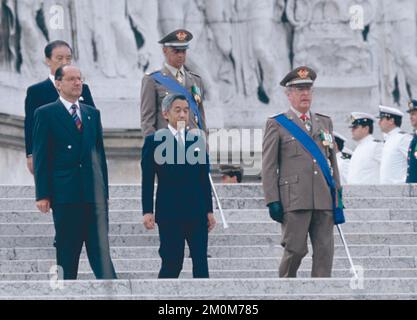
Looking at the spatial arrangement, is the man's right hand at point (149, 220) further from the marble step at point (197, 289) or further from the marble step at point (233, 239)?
the marble step at point (233, 239)

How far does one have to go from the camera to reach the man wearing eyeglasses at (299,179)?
52.6 feet

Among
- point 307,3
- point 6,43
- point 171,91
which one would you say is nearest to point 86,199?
point 171,91

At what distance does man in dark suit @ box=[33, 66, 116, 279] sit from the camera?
51.8 feet

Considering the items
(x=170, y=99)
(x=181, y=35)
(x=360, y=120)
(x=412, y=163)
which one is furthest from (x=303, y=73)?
(x=360, y=120)

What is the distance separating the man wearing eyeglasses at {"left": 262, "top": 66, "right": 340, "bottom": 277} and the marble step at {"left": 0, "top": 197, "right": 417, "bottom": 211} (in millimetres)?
2715

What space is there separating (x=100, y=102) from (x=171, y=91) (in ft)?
31.3

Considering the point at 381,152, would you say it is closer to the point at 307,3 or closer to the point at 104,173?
the point at 104,173

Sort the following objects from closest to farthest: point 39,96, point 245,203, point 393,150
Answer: point 39,96
point 245,203
point 393,150

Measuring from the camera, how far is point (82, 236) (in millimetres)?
15812

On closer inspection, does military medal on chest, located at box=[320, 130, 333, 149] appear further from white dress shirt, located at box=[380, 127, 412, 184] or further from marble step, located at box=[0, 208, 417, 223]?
white dress shirt, located at box=[380, 127, 412, 184]

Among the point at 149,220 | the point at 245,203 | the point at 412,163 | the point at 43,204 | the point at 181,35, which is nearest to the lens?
the point at 43,204

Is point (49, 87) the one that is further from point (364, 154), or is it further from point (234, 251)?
point (364, 154)

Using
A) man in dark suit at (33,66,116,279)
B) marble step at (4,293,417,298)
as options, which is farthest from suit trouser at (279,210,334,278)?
man in dark suit at (33,66,116,279)

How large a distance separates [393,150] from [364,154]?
491 mm
